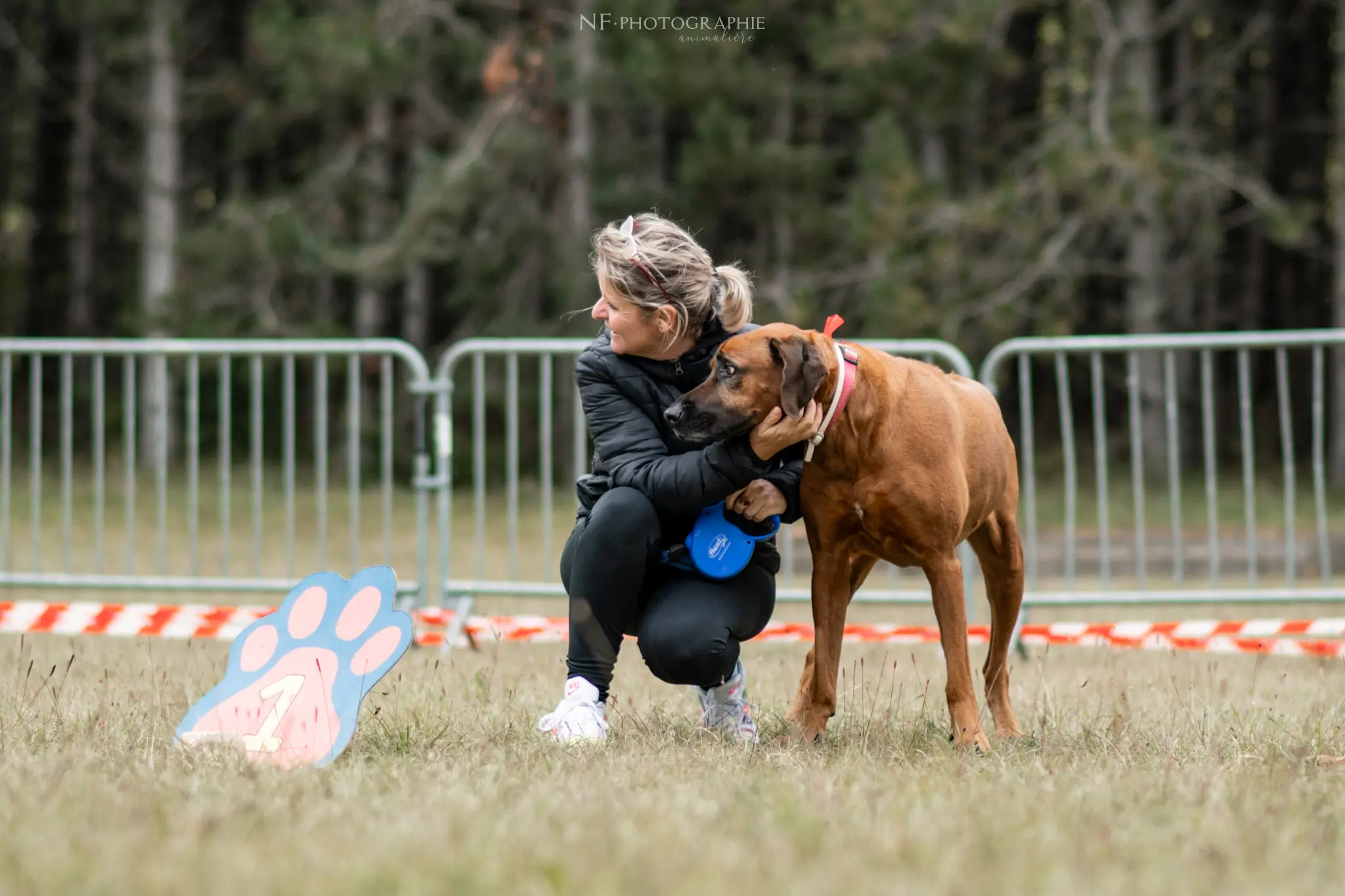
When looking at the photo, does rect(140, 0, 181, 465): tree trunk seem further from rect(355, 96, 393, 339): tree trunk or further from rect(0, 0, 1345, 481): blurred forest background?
rect(355, 96, 393, 339): tree trunk

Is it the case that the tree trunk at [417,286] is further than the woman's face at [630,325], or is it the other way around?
the tree trunk at [417,286]

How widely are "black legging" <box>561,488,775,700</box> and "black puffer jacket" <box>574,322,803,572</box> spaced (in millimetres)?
72

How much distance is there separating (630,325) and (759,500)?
0.61m

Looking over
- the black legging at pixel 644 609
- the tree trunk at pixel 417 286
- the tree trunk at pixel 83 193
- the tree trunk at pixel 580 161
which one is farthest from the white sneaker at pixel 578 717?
the tree trunk at pixel 83 193

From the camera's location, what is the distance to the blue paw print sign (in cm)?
333

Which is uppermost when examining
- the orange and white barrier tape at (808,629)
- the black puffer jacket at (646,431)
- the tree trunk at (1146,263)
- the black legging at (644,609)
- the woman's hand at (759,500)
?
the tree trunk at (1146,263)

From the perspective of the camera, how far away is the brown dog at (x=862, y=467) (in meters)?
3.70

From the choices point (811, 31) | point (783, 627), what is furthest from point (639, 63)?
point (783, 627)

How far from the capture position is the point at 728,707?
3998 mm

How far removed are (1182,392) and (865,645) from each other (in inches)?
593

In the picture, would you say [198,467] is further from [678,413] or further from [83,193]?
[83,193]

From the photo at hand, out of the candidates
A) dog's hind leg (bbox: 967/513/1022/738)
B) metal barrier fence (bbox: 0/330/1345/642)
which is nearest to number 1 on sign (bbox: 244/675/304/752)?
dog's hind leg (bbox: 967/513/1022/738)

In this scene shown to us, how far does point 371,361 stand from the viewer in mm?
22266

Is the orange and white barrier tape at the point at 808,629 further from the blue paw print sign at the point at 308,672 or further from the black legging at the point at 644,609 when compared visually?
the blue paw print sign at the point at 308,672
